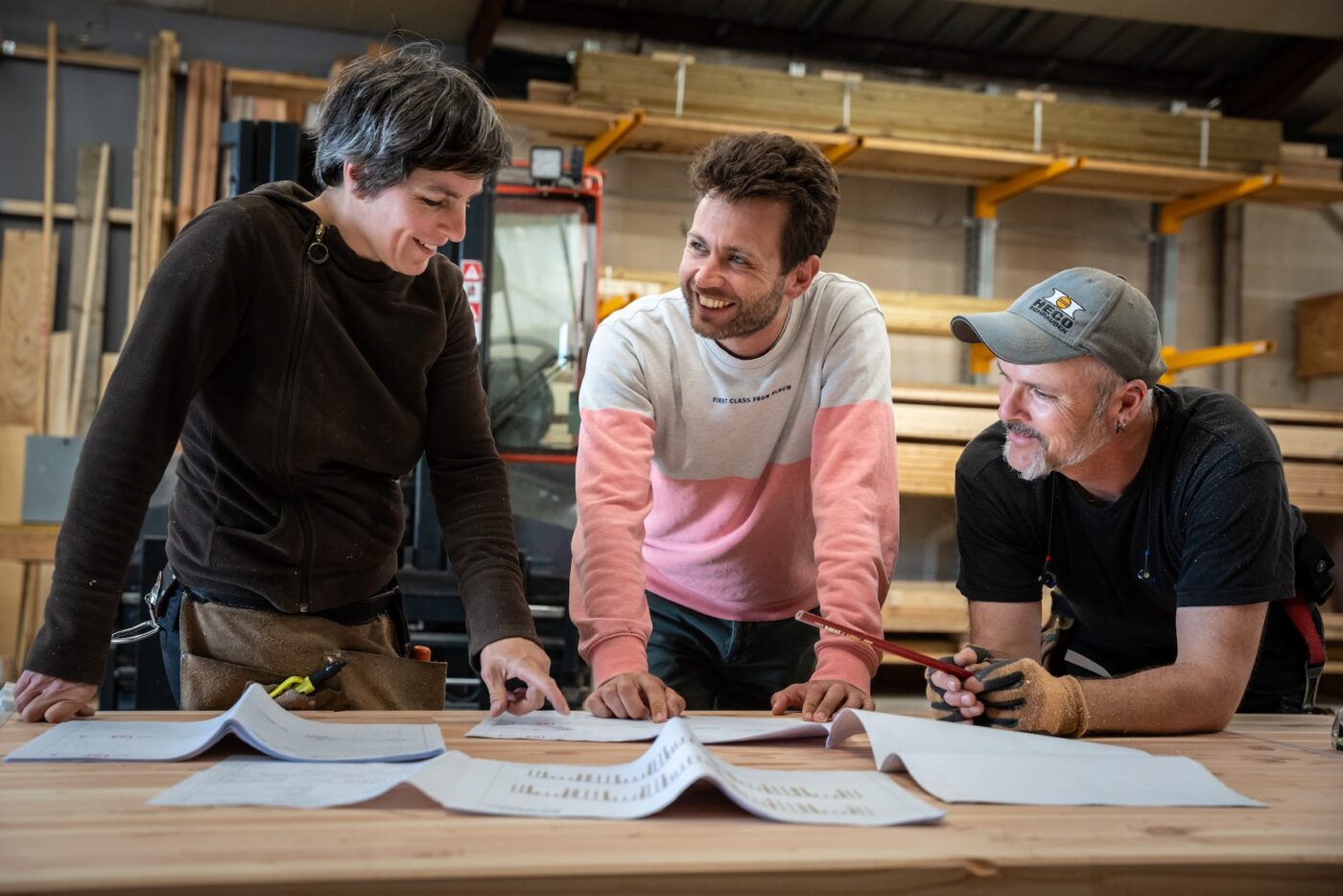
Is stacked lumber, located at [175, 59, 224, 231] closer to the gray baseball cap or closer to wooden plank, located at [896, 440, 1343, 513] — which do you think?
wooden plank, located at [896, 440, 1343, 513]

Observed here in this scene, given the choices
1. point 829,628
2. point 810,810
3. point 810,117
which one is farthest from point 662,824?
point 810,117

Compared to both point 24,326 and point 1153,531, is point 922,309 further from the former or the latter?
point 24,326

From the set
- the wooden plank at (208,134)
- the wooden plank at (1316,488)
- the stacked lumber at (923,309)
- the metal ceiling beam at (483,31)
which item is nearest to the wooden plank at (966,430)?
the wooden plank at (1316,488)

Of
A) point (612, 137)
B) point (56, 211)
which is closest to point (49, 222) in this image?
point (56, 211)

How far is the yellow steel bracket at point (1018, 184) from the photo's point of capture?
5.90 meters

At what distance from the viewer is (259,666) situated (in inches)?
59.9

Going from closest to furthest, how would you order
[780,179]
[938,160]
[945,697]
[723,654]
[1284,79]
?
1. [945,697]
2. [780,179]
3. [723,654]
4. [938,160]
5. [1284,79]

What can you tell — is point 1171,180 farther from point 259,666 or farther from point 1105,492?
point 259,666

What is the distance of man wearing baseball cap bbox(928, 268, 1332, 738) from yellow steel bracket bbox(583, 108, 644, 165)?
377 centimetres

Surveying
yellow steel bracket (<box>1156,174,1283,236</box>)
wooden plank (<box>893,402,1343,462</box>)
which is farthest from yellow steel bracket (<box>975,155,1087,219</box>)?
wooden plank (<box>893,402,1343,462</box>)

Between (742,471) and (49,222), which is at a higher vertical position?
(49,222)

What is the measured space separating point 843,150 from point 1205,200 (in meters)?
2.24

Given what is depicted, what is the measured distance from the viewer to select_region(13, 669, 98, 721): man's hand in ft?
4.19

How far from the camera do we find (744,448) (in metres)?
1.89
